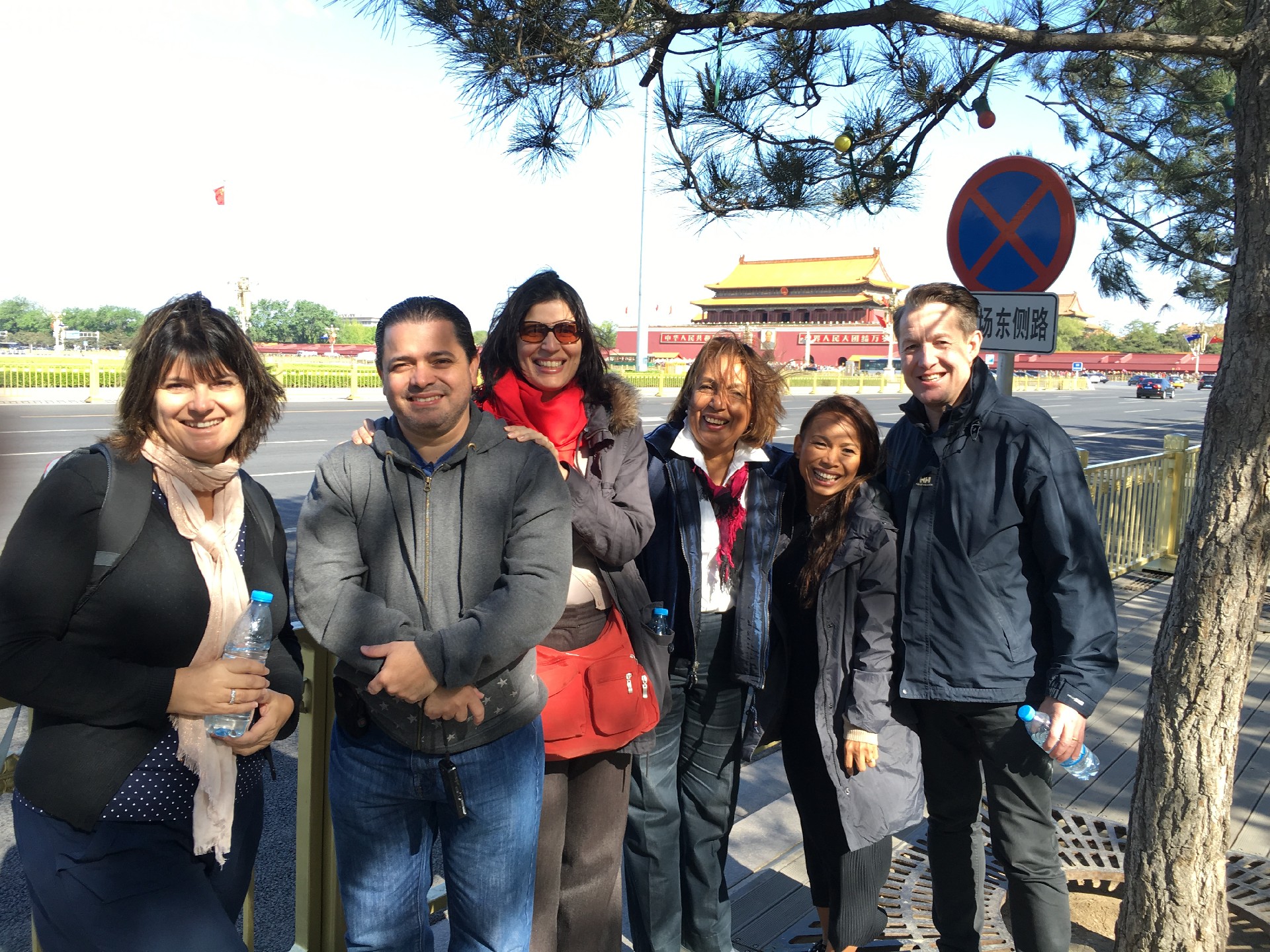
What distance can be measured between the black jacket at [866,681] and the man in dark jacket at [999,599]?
0.06m

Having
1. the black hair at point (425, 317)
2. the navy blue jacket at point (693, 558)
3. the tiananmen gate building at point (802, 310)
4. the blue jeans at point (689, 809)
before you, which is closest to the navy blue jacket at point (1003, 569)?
the navy blue jacket at point (693, 558)

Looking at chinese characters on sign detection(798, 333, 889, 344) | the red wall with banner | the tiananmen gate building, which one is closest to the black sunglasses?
the red wall with banner

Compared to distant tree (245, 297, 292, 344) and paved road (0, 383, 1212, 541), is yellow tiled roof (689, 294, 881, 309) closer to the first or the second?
paved road (0, 383, 1212, 541)

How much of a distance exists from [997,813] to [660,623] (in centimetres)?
97

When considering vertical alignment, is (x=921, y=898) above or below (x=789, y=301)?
below

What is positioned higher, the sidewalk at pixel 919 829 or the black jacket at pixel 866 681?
the black jacket at pixel 866 681

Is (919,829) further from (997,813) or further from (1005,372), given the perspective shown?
(1005,372)

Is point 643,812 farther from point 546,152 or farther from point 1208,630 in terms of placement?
point 546,152

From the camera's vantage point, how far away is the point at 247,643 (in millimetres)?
1804

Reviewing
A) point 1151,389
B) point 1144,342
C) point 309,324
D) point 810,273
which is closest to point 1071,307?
point 1144,342

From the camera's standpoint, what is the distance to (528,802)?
2.04 metres

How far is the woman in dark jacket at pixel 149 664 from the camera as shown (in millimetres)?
1587

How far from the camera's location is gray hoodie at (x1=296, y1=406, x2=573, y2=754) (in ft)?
6.17

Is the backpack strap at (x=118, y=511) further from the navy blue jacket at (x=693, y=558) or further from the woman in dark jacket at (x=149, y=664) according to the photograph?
the navy blue jacket at (x=693, y=558)
